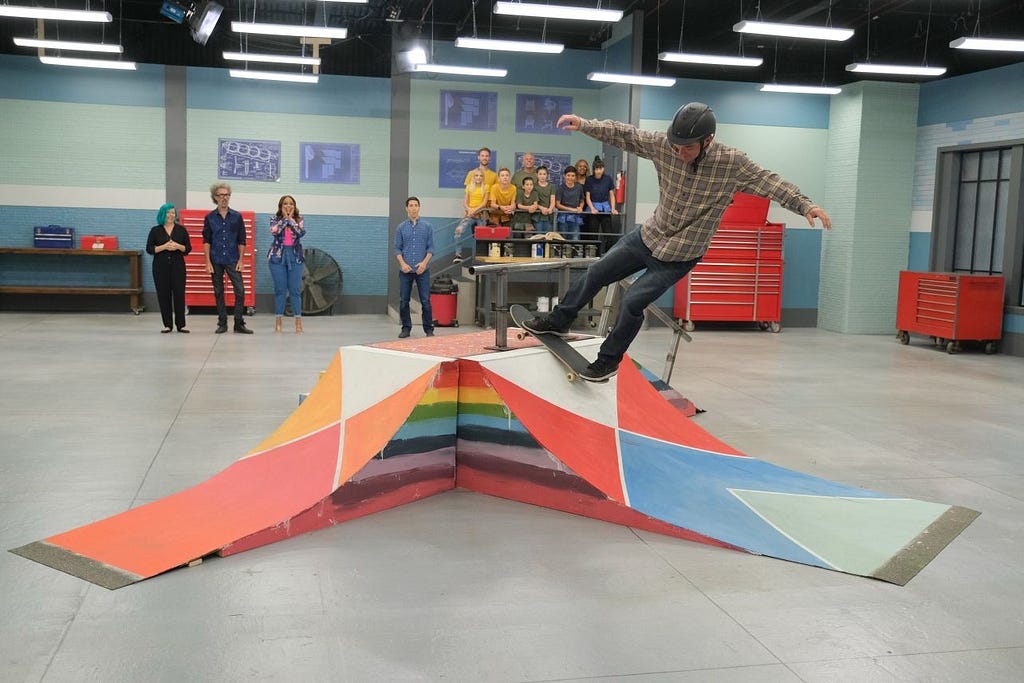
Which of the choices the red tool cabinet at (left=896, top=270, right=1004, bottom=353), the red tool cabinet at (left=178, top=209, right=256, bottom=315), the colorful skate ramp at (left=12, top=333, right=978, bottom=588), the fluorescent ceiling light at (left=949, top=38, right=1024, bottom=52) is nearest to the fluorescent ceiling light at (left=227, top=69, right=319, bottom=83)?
the red tool cabinet at (left=178, top=209, right=256, bottom=315)

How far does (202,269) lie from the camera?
1375 centimetres

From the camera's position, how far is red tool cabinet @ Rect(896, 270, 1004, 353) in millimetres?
11414

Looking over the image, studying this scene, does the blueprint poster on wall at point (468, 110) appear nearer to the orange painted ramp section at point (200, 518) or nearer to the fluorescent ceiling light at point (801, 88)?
the fluorescent ceiling light at point (801, 88)

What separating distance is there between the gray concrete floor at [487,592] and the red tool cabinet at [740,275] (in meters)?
7.37

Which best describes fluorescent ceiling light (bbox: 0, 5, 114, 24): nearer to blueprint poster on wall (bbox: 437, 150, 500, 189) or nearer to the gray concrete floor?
blueprint poster on wall (bbox: 437, 150, 500, 189)

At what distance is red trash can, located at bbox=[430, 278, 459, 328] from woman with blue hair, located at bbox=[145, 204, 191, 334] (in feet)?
11.0

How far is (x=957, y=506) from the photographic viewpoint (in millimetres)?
4469

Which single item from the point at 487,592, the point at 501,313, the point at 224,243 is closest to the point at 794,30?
the point at 501,313

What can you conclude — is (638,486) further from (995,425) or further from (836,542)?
(995,425)

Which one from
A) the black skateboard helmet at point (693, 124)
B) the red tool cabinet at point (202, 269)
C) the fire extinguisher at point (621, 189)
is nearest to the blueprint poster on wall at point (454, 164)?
the fire extinguisher at point (621, 189)

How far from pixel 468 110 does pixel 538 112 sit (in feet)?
3.80

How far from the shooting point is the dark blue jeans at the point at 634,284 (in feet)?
14.8

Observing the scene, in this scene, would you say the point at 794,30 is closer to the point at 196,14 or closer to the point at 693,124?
the point at 693,124

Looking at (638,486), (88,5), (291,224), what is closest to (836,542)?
(638,486)
